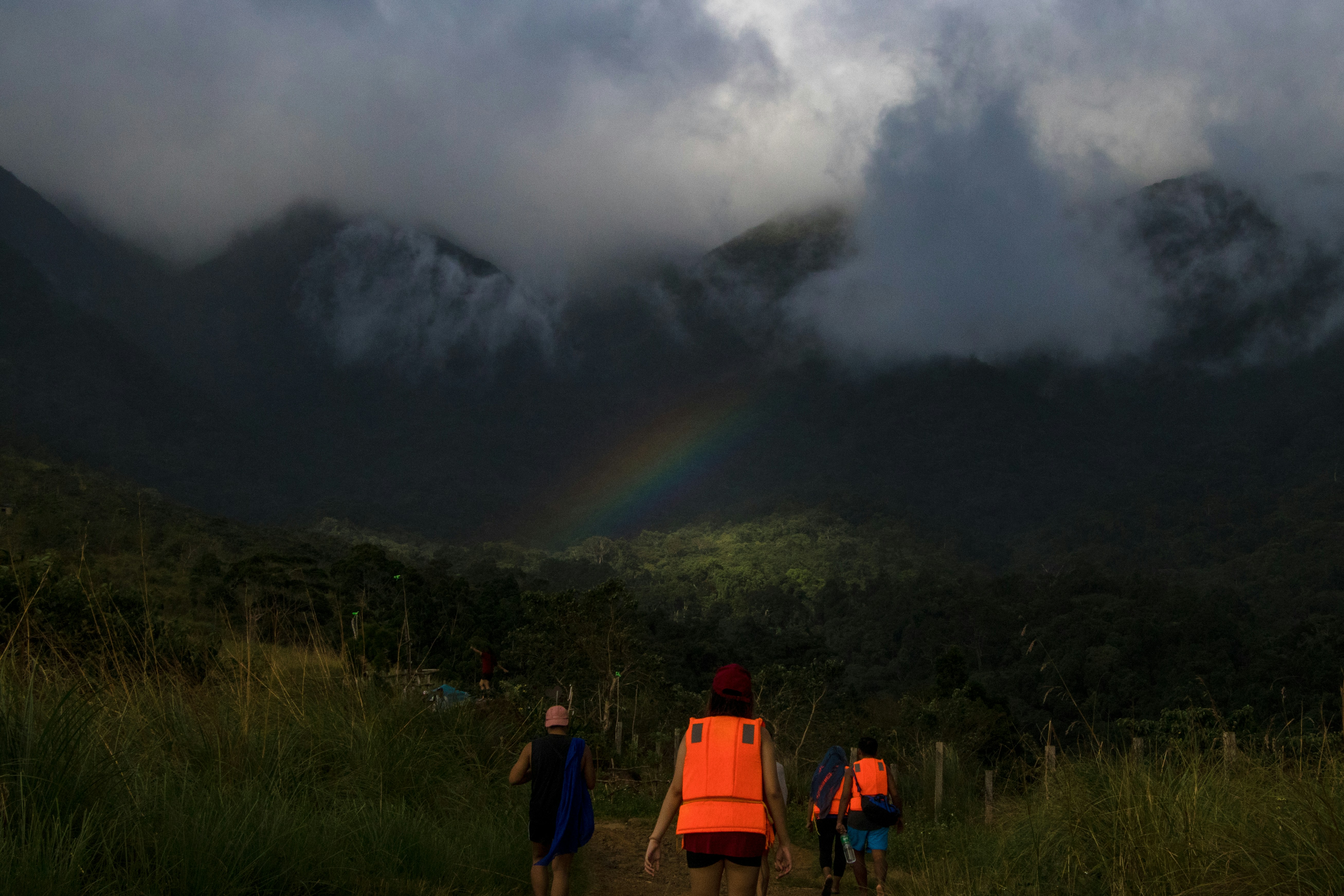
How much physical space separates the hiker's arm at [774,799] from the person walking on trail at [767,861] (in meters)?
0.03

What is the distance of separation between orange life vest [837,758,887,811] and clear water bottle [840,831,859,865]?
0.26m

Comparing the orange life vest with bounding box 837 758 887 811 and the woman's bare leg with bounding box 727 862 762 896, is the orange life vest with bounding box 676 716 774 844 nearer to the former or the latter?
the woman's bare leg with bounding box 727 862 762 896

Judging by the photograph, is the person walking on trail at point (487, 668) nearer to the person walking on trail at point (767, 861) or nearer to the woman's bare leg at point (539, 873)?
the woman's bare leg at point (539, 873)

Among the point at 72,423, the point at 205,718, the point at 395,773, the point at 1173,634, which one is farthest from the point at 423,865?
the point at 72,423

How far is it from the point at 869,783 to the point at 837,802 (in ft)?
1.02

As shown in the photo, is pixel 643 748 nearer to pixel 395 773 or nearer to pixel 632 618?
pixel 395 773

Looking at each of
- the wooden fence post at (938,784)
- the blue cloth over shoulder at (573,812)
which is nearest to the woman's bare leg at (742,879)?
the blue cloth over shoulder at (573,812)

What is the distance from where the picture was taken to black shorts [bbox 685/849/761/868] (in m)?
4.30

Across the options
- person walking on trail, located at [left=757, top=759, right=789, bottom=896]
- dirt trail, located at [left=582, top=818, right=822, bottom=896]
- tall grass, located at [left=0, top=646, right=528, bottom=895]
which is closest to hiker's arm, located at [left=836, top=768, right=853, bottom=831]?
dirt trail, located at [left=582, top=818, right=822, bottom=896]

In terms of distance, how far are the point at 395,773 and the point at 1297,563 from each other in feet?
513

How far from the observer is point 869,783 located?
25.0 ft

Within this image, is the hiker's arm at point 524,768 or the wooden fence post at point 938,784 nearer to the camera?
the hiker's arm at point 524,768

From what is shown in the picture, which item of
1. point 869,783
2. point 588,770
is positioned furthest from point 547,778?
point 869,783

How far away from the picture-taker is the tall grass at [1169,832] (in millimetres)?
4082
